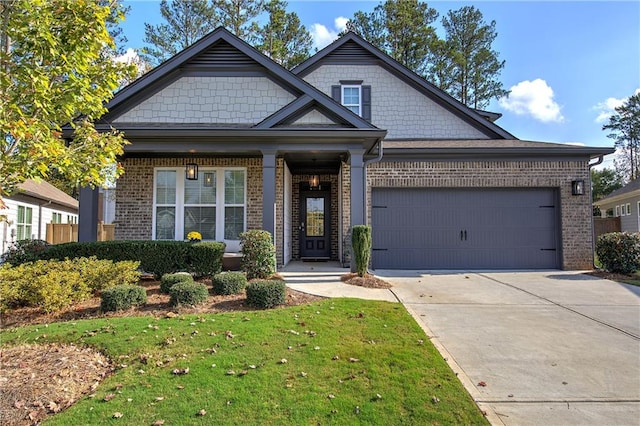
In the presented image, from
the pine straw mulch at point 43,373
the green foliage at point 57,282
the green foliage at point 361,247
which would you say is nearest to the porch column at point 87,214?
the green foliage at point 57,282

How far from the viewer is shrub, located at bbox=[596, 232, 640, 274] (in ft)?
27.6

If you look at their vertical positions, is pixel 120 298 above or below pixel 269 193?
below

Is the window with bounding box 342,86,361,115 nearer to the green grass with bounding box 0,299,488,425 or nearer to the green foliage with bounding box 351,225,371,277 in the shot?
the green foliage with bounding box 351,225,371,277

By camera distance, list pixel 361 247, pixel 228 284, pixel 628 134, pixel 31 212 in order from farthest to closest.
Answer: pixel 628 134, pixel 31 212, pixel 361 247, pixel 228 284

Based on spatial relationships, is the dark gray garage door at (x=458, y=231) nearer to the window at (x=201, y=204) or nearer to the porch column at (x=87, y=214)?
the window at (x=201, y=204)

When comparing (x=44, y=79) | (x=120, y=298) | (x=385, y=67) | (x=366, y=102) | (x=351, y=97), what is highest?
(x=385, y=67)

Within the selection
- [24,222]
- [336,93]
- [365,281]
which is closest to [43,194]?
[24,222]

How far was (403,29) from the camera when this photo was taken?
1966 centimetres

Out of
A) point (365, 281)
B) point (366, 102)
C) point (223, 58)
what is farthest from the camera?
point (366, 102)

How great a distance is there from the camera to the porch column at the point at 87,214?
8.02m

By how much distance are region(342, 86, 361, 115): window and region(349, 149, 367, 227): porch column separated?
12.9 feet

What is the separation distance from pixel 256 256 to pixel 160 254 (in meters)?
2.03

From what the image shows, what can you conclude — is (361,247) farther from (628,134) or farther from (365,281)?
(628,134)

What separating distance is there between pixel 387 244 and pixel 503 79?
661 inches
